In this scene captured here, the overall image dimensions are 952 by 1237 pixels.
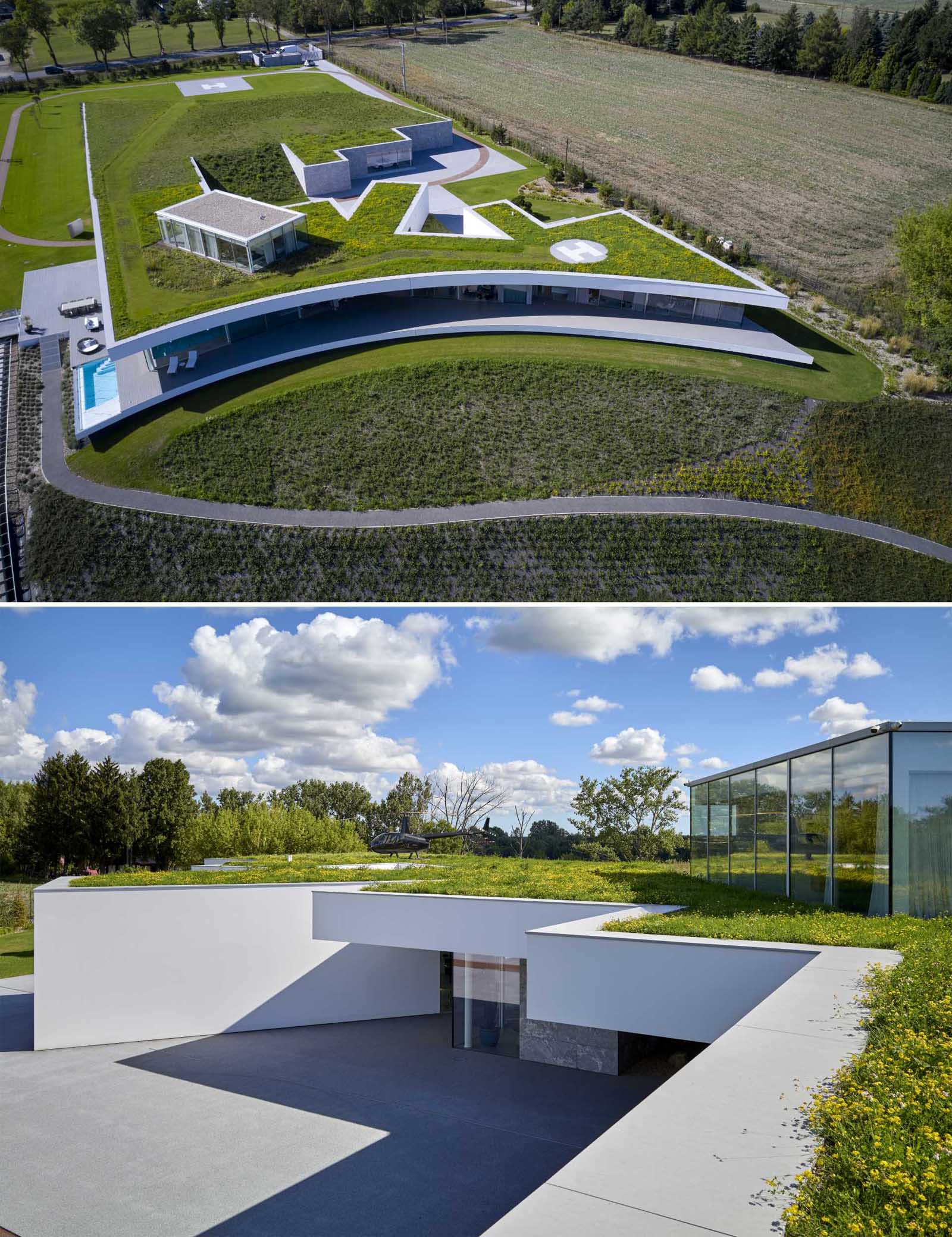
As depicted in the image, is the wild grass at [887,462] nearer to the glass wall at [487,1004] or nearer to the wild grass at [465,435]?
the wild grass at [465,435]

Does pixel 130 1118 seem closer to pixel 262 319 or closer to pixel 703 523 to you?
pixel 703 523

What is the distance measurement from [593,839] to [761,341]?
1843 cm

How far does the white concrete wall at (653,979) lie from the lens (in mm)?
8109

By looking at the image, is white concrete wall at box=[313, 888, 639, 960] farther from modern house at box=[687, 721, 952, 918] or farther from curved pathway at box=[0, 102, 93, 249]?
curved pathway at box=[0, 102, 93, 249]

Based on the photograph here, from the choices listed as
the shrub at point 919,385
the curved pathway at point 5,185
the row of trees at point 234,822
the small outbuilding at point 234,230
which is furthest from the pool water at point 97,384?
the shrub at point 919,385

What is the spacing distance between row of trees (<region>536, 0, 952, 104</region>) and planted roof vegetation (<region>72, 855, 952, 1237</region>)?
36318mm

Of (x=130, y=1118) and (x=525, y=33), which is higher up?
(x=525, y=33)

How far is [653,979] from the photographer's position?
849 cm

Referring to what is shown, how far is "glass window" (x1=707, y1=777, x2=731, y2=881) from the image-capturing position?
52.2 feet

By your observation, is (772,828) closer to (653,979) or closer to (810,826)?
(810,826)

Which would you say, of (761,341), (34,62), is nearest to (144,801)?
(761,341)

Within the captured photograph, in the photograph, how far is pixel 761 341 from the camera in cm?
2366

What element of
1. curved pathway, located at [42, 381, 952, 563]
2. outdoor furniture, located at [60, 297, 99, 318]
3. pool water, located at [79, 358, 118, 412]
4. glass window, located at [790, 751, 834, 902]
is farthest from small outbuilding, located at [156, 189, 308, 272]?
glass window, located at [790, 751, 834, 902]

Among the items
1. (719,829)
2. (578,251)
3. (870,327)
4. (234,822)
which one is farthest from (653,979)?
(870,327)
